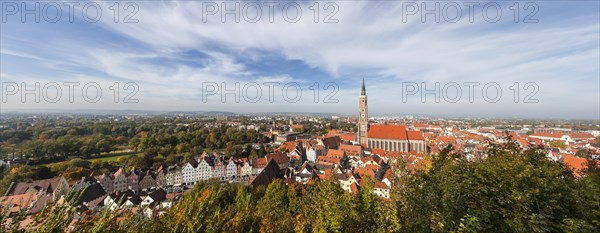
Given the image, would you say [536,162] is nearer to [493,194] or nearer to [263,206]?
[493,194]

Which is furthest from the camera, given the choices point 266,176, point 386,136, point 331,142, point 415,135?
point 331,142

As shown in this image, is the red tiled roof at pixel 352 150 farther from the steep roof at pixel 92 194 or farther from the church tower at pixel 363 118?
the steep roof at pixel 92 194

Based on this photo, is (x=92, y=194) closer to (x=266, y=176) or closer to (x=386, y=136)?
(x=266, y=176)

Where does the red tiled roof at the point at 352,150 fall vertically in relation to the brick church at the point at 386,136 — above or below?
below


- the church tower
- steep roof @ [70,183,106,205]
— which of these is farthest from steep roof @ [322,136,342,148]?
steep roof @ [70,183,106,205]

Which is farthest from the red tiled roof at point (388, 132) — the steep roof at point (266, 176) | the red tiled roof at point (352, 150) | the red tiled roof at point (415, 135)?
the steep roof at point (266, 176)

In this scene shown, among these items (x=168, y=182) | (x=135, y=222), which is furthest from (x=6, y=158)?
(x=135, y=222)

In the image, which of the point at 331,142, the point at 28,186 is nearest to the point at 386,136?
the point at 331,142

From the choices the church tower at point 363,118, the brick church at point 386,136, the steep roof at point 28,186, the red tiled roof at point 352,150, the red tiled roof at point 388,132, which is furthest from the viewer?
A: the church tower at point 363,118

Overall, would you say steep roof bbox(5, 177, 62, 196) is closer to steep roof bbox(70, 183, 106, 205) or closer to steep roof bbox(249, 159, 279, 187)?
steep roof bbox(70, 183, 106, 205)

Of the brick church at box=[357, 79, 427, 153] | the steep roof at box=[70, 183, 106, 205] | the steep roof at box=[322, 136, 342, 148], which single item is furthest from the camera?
the steep roof at box=[322, 136, 342, 148]

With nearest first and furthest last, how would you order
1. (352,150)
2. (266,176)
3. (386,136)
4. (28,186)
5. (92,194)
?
(92,194)
(28,186)
(266,176)
(352,150)
(386,136)
